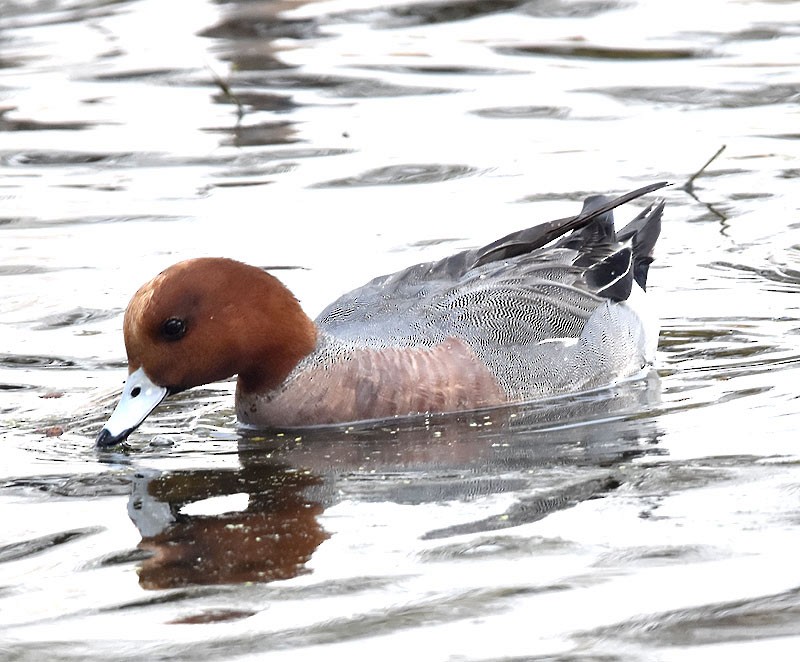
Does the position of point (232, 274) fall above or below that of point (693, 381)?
above

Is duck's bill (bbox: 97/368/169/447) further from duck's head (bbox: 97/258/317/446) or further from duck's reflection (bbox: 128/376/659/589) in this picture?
duck's reflection (bbox: 128/376/659/589)

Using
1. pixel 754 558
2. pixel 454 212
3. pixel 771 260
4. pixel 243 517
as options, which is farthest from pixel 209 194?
pixel 754 558

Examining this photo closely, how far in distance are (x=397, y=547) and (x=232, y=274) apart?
1665 millimetres

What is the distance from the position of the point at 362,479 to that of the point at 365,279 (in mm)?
2591

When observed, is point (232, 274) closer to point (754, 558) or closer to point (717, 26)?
point (754, 558)

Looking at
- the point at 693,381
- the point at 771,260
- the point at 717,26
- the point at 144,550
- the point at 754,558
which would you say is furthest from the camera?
the point at 717,26

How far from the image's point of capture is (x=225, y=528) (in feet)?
15.6

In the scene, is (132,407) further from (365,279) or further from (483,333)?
(365,279)

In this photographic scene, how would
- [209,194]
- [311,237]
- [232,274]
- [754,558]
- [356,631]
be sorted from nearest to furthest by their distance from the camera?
[356,631]
[754,558]
[232,274]
[311,237]
[209,194]

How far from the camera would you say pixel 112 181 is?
9773 mm

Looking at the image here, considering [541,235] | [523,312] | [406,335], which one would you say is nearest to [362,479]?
[406,335]

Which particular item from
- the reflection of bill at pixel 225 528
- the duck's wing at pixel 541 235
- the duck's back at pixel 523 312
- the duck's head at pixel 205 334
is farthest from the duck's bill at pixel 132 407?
the duck's wing at pixel 541 235

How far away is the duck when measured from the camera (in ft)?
18.6

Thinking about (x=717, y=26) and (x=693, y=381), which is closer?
(x=693, y=381)
